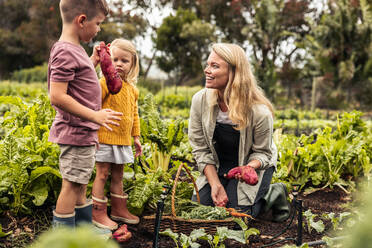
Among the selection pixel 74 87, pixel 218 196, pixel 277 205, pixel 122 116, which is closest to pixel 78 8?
pixel 74 87

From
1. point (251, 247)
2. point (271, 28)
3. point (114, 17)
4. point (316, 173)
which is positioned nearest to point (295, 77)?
point (271, 28)

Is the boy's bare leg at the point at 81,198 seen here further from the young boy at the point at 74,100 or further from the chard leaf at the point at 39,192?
the chard leaf at the point at 39,192

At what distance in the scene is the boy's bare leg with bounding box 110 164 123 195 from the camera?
2482 mm

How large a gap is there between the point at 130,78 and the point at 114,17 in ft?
66.3

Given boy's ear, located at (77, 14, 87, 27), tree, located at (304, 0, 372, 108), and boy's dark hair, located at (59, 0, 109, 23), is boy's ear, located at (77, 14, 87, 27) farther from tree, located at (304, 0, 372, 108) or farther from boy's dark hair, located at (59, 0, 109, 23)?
tree, located at (304, 0, 372, 108)

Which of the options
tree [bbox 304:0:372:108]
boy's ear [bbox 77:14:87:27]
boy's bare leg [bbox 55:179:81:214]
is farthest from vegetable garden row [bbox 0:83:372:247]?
tree [bbox 304:0:372:108]

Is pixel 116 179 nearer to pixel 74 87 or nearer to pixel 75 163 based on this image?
pixel 75 163

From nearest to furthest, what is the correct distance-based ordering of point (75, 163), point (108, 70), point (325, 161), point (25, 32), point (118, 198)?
point (75, 163) < point (108, 70) < point (118, 198) < point (325, 161) < point (25, 32)

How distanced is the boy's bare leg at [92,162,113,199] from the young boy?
40cm

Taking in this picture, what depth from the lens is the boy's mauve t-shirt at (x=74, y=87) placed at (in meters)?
1.72

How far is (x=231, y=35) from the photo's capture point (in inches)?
1001

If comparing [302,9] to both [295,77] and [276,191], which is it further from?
[276,191]

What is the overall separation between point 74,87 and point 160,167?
1.23 m

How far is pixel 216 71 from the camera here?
2.63 metres
